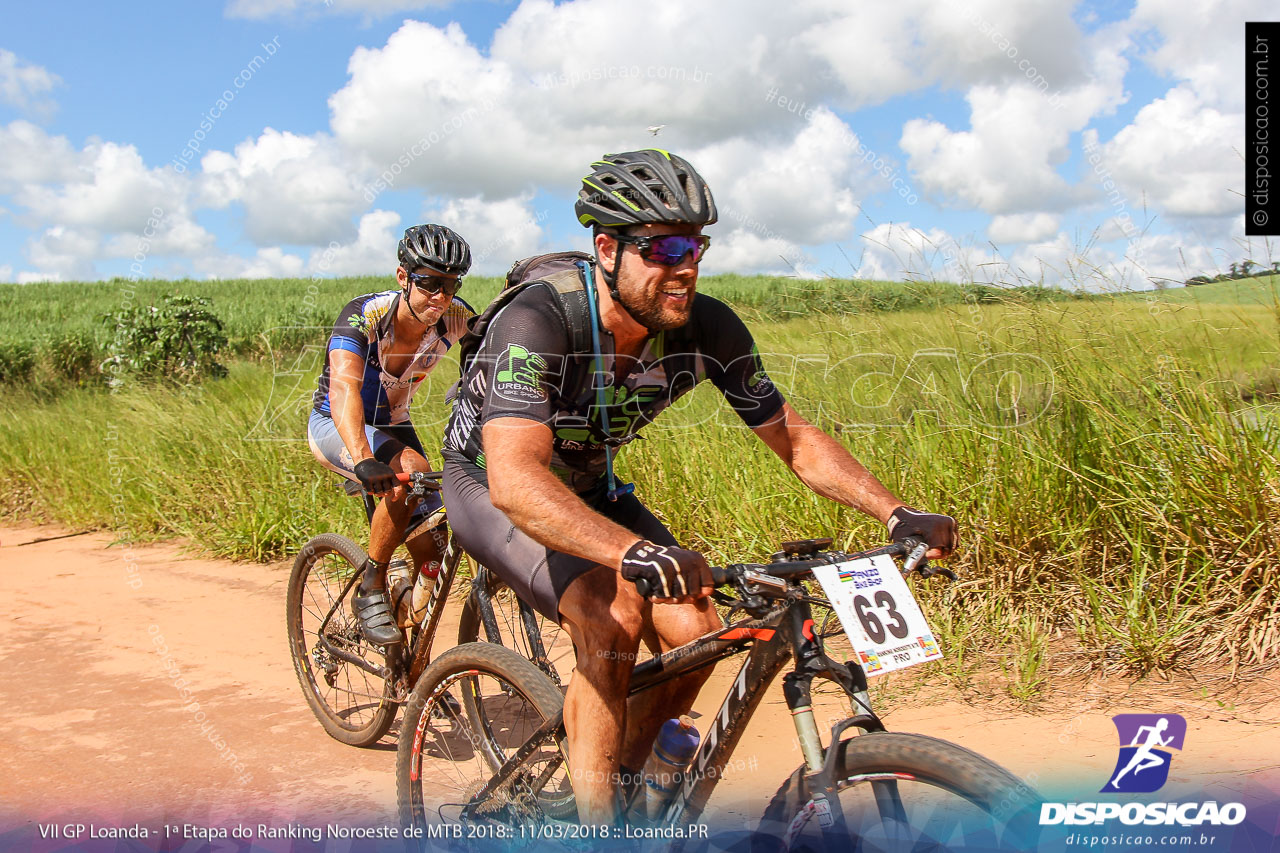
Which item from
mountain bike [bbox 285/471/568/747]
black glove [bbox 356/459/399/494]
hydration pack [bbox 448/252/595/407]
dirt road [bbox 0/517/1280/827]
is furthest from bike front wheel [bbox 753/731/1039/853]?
black glove [bbox 356/459/399/494]

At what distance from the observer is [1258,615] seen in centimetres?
410

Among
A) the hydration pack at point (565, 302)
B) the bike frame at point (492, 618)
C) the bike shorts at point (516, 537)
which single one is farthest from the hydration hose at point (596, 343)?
the bike frame at point (492, 618)

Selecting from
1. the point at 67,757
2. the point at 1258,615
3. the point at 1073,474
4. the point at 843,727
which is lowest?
the point at 67,757

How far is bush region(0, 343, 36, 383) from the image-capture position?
21.0 metres

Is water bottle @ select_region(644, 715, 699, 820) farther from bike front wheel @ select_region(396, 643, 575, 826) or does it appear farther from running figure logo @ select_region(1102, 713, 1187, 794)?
running figure logo @ select_region(1102, 713, 1187, 794)

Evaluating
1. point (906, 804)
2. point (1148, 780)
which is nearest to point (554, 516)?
point (906, 804)

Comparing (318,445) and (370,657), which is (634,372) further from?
(370,657)

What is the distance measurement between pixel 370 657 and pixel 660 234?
123 inches

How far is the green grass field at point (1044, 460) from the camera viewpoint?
4156mm

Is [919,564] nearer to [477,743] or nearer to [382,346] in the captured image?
[477,743]

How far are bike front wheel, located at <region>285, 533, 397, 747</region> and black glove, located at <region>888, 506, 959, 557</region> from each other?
2.72 metres

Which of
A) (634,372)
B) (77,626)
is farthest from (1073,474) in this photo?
(77,626)

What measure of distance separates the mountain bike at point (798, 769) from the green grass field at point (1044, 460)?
229cm

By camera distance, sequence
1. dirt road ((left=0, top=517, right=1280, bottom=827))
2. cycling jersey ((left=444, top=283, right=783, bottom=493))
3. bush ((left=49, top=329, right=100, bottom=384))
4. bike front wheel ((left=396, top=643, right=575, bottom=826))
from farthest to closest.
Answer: bush ((left=49, top=329, right=100, bottom=384)) → dirt road ((left=0, top=517, right=1280, bottom=827)) → bike front wheel ((left=396, top=643, right=575, bottom=826)) → cycling jersey ((left=444, top=283, right=783, bottom=493))
